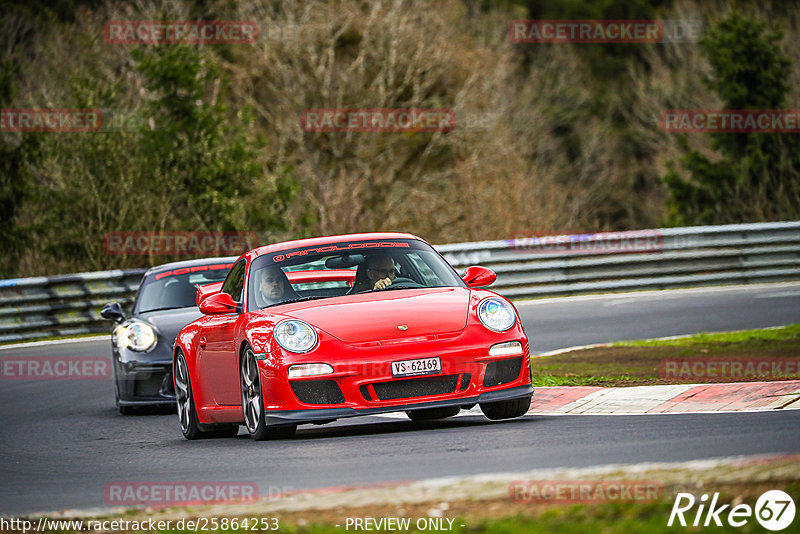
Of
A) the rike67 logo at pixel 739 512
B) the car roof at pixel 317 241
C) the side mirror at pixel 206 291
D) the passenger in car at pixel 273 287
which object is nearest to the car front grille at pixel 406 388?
the passenger in car at pixel 273 287

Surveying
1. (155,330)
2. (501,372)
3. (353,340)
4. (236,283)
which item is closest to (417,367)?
(353,340)

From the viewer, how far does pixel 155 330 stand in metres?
13.8

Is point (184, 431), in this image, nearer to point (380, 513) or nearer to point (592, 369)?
point (592, 369)

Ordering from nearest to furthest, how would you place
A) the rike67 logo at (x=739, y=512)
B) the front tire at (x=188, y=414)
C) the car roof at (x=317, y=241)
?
the rike67 logo at (x=739, y=512)
the car roof at (x=317, y=241)
the front tire at (x=188, y=414)

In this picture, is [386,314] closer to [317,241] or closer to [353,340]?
[353,340]

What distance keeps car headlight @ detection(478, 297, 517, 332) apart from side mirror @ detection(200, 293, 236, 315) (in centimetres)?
187

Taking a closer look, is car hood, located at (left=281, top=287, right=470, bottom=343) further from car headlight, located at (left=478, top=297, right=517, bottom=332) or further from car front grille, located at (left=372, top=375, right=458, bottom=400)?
car front grille, located at (left=372, top=375, right=458, bottom=400)

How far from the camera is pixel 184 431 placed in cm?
1128

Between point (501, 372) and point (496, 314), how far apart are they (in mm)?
421

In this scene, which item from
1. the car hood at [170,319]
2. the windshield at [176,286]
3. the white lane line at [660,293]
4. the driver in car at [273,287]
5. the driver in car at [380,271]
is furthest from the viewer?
the white lane line at [660,293]

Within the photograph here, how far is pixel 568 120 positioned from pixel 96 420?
47.1 metres

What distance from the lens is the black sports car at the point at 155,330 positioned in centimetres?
1359

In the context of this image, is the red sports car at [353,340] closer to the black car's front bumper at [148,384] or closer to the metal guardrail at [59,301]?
the black car's front bumper at [148,384]

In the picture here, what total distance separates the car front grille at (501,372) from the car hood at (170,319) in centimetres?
502
